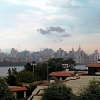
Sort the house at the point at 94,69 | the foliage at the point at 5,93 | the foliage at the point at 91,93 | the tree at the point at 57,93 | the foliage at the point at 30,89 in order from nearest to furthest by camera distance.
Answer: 1. the foliage at the point at 91,93
2. the tree at the point at 57,93
3. the foliage at the point at 5,93
4. the house at the point at 94,69
5. the foliage at the point at 30,89

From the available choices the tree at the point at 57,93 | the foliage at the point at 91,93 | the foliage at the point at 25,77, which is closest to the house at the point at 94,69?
the tree at the point at 57,93

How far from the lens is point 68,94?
2167 centimetres

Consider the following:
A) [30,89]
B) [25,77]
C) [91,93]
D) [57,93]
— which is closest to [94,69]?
[30,89]

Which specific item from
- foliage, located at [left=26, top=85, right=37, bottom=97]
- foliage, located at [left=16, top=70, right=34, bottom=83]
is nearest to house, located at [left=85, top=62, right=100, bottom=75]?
foliage, located at [left=26, top=85, right=37, bottom=97]

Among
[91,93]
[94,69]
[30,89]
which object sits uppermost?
[94,69]

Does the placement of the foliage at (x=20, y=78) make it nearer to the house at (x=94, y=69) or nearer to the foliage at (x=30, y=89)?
the foliage at (x=30, y=89)

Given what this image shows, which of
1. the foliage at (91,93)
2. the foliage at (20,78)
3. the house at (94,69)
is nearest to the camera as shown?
the foliage at (91,93)

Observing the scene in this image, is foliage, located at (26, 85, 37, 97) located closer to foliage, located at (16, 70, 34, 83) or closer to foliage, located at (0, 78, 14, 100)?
foliage, located at (16, 70, 34, 83)

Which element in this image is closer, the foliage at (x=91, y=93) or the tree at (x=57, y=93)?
the foliage at (x=91, y=93)

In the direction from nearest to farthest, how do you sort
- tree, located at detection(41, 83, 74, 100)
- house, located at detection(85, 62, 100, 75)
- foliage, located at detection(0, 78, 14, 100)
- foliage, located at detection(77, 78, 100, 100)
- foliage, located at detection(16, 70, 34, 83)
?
foliage, located at detection(77, 78, 100, 100)
tree, located at detection(41, 83, 74, 100)
foliage, located at detection(0, 78, 14, 100)
house, located at detection(85, 62, 100, 75)
foliage, located at detection(16, 70, 34, 83)

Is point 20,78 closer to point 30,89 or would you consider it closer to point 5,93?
point 30,89

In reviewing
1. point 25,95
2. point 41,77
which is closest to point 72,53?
point 41,77

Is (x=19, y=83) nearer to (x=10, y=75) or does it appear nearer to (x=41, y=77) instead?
(x=10, y=75)

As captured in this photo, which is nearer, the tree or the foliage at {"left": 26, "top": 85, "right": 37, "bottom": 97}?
the tree
